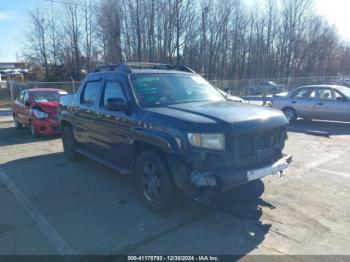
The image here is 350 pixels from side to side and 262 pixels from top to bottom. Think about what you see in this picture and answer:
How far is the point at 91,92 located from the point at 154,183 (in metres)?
2.65

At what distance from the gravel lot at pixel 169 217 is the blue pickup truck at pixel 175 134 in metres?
0.47

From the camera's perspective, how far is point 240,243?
3471 mm

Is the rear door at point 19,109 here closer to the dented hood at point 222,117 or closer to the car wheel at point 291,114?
the dented hood at point 222,117

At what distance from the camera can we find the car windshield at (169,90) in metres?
4.64

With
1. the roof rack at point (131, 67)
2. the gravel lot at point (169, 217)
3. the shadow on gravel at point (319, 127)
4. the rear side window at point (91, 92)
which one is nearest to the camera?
the gravel lot at point (169, 217)

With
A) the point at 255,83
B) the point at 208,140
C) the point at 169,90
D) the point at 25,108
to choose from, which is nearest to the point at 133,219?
the point at 208,140

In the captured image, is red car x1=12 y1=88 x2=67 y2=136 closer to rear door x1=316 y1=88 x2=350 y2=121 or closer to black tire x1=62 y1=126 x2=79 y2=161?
black tire x1=62 y1=126 x2=79 y2=161

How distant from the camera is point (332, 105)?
11.2 meters

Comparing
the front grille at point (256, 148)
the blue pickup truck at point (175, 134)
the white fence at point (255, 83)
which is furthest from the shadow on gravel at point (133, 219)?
the white fence at point (255, 83)

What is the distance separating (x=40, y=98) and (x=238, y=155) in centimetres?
906

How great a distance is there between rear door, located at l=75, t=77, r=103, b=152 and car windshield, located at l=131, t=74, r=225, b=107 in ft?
3.79

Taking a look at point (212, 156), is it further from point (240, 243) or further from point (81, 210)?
point (81, 210)

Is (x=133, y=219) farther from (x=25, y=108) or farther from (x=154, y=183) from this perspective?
(x=25, y=108)

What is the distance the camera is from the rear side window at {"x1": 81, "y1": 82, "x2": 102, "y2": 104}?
5718 millimetres
